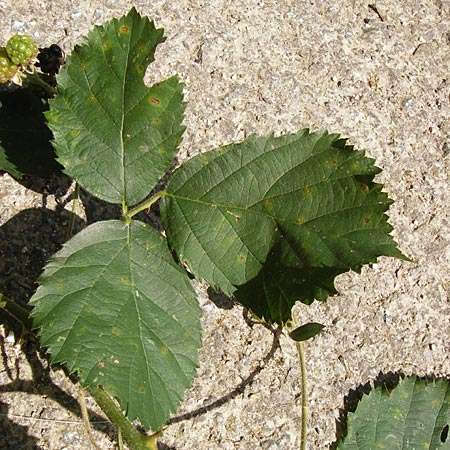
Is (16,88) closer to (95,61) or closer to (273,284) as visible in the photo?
(95,61)

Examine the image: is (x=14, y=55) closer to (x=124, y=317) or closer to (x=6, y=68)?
(x=6, y=68)

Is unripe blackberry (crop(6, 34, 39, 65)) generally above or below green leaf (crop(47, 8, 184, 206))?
above

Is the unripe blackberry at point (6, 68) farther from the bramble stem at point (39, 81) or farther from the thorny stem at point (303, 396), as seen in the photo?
the thorny stem at point (303, 396)

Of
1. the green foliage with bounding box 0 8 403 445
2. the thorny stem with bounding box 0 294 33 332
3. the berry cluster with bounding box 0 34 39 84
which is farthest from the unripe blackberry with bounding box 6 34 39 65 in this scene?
the thorny stem with bounding box 0 294 33 332

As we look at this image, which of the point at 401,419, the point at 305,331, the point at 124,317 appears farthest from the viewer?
the point at 401,419

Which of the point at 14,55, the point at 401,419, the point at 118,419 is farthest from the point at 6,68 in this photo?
the point at 401,419

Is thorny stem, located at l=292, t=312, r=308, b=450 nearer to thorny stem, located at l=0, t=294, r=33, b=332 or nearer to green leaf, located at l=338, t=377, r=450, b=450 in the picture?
green leaf, located at l=338, t=377, r=450, b=450
